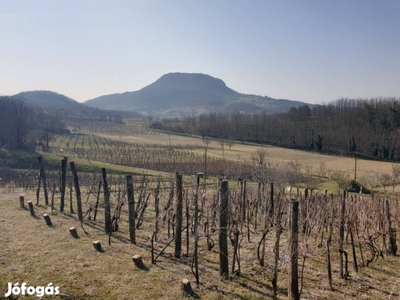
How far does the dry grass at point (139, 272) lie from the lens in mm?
6910

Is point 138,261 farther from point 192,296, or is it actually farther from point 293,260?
point 293,260

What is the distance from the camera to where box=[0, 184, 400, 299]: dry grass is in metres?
6.91

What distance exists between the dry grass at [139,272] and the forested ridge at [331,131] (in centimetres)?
5104

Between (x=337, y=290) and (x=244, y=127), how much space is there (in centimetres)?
7006

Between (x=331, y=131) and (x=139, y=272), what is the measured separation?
208ft

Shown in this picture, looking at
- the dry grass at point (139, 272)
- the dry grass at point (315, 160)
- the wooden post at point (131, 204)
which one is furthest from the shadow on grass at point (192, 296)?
the dry grass at point (315, 160)

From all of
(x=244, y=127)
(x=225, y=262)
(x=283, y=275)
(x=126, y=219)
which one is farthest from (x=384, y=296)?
(x=244, y=127)

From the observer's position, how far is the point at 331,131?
63562 mm

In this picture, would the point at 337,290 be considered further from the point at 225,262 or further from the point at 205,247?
the point at 205,247

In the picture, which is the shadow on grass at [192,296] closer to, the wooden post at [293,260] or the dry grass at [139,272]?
the dry grass at [139,272]

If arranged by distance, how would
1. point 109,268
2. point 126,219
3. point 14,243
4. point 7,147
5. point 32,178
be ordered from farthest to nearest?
1. point 7,147
2. point 32,178
3. point 126,219
4. point 14,243
5. point 109,268

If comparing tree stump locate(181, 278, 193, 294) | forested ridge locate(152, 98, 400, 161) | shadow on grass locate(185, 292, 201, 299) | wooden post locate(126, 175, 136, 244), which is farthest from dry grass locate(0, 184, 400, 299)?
forested ridge locate(152, 98, 400, 161)

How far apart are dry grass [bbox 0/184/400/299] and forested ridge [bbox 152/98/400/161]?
2010 inches

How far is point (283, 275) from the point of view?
321 inches
